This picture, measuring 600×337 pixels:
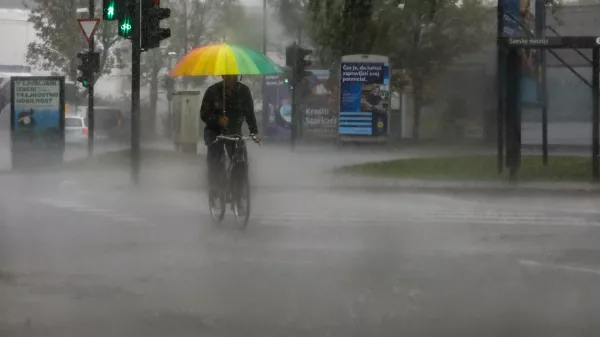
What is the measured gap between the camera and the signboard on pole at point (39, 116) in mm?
24453

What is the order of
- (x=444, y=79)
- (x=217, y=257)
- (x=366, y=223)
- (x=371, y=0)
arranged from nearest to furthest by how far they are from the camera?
(x=217, y=257) → (x=366, y=223) → (x=371, y=0) → (x=444, y=79)

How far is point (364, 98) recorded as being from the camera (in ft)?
123

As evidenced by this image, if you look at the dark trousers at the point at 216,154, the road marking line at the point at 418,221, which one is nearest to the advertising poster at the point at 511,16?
the road marking line at the point at 418,221

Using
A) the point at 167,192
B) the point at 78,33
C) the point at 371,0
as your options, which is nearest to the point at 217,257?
the point at 167,192

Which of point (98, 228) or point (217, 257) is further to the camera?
point (98, 228)

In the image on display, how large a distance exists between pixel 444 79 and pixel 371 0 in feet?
38.9

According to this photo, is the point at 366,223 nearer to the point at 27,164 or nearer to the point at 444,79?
the point at 27,164

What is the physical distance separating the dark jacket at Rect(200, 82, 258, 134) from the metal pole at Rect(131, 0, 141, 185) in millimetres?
6175

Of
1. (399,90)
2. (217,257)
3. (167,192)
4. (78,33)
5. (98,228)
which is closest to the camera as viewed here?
(217,257)

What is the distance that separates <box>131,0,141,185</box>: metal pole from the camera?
1852 centimetres

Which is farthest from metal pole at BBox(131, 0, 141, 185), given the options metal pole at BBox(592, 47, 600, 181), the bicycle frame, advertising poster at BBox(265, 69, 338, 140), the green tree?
the green tree

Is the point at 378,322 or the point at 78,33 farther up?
the point at 78,33

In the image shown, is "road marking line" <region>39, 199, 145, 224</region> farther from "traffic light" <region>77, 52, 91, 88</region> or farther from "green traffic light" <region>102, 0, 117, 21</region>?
"traffic light" <region>77, 52, 91, 88</region>

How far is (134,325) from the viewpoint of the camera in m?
6.95
